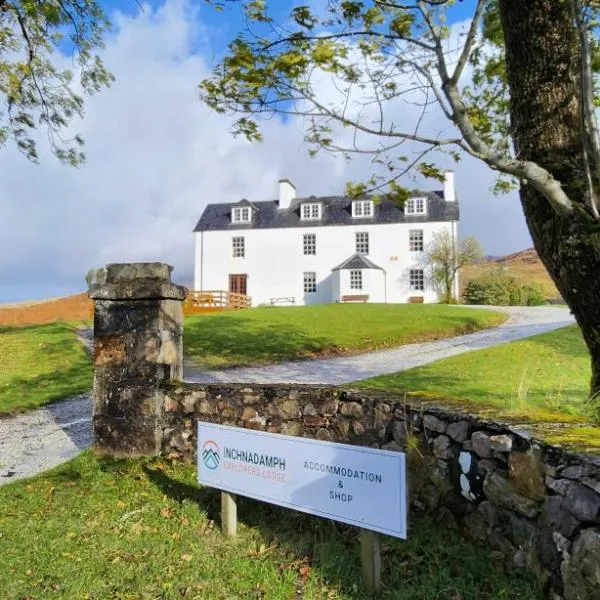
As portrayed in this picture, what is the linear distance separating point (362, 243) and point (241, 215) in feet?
31.2

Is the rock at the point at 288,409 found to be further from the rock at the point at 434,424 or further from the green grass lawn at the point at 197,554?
the rock at the point at 434,424

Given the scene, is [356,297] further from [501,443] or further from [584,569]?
Result: [584,569]

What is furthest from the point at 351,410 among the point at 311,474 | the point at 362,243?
the point at 362,243

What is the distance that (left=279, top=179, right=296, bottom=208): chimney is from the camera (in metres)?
42.1

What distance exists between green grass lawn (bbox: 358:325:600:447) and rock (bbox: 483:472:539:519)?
43 centimetres

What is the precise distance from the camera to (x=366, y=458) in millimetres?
3240

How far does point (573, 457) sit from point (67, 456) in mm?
5585

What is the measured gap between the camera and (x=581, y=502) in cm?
257

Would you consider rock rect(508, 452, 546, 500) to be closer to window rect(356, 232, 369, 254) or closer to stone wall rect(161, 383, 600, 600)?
stone wall rect(161, 383, 600, 600)

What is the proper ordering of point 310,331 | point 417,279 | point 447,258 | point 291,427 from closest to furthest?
1. point 291,427
2. point 310,331
3. point 447,258
4. point 417,279

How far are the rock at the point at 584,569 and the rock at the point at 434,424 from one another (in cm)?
117

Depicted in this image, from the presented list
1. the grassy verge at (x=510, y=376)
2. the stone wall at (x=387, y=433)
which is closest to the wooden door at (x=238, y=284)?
the grassy verge at (x=510, y=376)

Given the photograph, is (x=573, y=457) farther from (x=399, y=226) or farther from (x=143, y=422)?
(x=399, y=226)

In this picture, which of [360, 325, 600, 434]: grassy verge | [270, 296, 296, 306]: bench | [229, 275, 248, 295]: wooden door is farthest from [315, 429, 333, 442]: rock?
[229, 275, 248, 295]: wooden door
